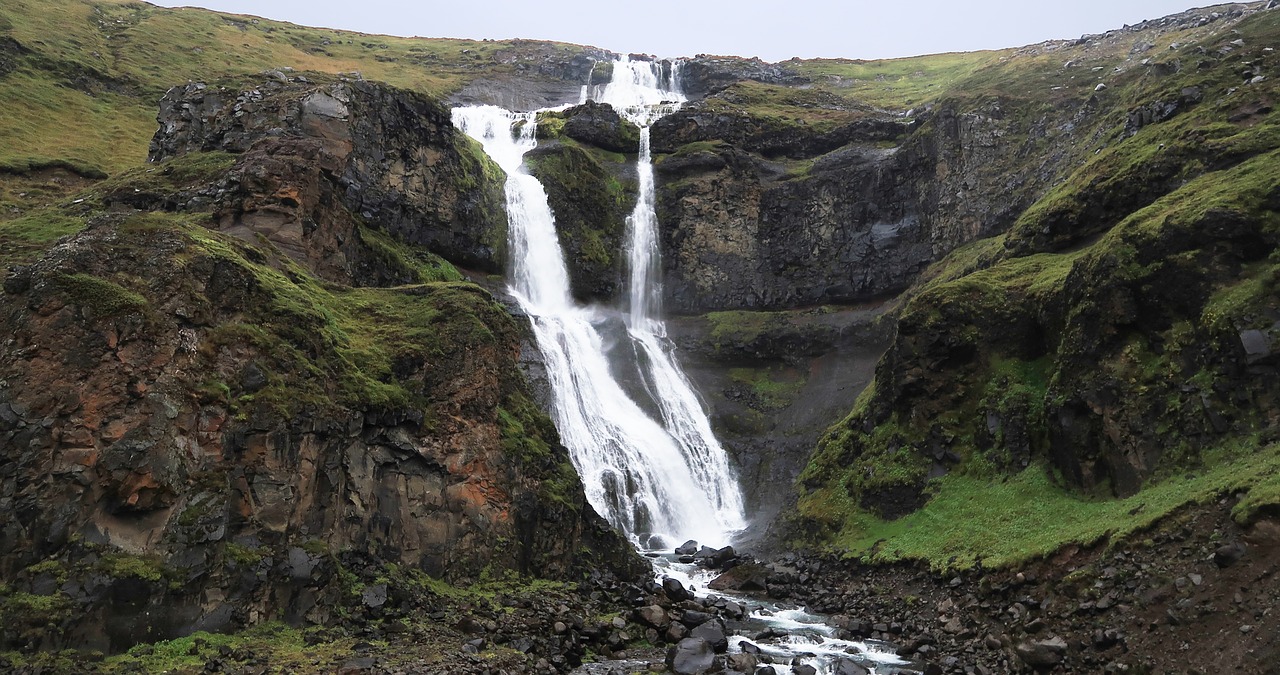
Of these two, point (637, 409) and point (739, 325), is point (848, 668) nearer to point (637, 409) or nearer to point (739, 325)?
point (637, 409)

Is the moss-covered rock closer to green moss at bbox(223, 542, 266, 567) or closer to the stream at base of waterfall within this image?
the stream at base of waterfall

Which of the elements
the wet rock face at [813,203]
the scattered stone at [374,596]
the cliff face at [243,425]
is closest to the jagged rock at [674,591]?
the cliff face at [243,425]

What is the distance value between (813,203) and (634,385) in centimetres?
2024

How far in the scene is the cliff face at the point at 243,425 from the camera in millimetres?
11633

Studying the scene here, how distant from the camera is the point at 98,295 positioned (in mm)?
13258

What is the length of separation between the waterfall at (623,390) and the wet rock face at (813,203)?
8.64 ft

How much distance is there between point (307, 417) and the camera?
1545 centimetres

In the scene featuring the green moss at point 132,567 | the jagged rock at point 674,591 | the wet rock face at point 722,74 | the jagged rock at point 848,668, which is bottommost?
the jagged rock at point 674,591

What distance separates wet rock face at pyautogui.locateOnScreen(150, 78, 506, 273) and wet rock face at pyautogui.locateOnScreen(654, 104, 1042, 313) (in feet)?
46.3

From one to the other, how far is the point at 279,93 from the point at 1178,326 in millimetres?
33240

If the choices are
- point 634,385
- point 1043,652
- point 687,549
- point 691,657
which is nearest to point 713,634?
point 691,657

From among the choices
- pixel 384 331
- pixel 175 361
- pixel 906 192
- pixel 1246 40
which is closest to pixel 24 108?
pixel 384 331

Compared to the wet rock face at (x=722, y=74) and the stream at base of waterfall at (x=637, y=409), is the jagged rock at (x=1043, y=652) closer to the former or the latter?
the stream at base of waterfall at (x=637, y=409)

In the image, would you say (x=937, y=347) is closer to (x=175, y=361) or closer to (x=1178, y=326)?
(x=1178, y=326)
